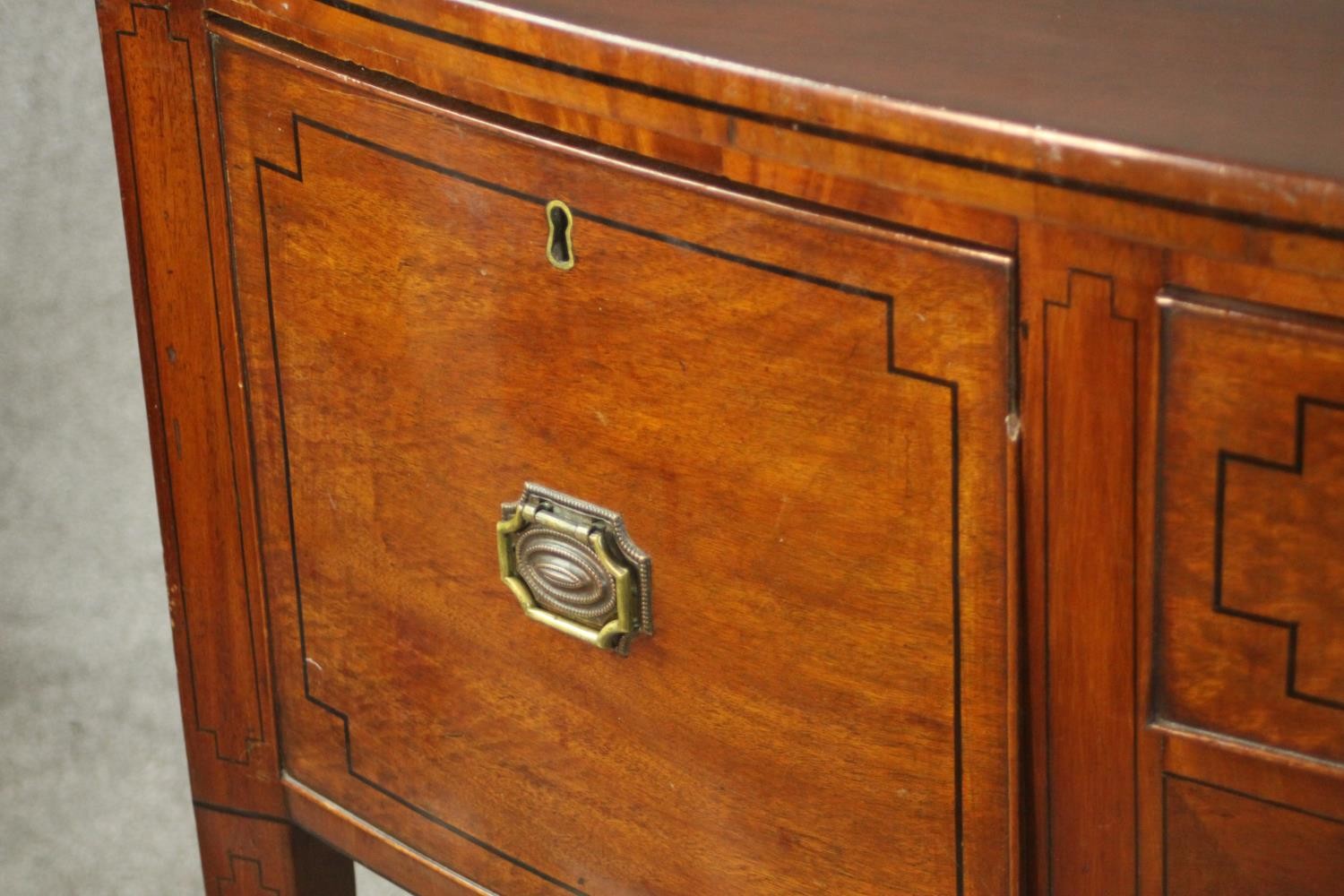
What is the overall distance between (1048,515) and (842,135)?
0.16 m

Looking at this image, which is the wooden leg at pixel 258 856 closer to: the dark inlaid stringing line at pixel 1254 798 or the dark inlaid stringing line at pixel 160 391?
the dark inlaid stringing line at pixel 160 391

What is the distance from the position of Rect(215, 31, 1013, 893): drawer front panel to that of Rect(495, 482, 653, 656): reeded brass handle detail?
0.03ft

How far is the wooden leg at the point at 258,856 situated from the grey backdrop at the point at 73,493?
589 millimetres

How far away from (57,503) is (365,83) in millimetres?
1310

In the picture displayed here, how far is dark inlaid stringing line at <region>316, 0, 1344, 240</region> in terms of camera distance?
70 centimetres

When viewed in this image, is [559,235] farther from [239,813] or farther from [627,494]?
[239,813]

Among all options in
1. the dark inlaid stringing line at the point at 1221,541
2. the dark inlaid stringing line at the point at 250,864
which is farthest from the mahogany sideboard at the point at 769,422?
the dark inlaid stringing line at the point at 250,864

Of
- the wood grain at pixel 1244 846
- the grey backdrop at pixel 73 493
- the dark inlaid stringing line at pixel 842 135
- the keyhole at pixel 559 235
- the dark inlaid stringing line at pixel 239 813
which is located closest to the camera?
the dark inlaid stringing line at pixel 842 135

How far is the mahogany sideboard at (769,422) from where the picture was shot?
29.9 inches

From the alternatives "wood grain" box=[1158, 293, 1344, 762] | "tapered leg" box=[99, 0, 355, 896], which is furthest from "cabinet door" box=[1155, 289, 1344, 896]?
"tapered leg" box=[99, 0, 355, 896]

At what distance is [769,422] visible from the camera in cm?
88

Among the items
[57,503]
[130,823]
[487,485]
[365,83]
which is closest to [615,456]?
[487,485]

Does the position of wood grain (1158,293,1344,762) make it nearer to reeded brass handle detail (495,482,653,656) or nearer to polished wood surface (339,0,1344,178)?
polished wood surface (339,0,1344,178)

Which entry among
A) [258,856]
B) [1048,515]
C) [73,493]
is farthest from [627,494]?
[73,493]
